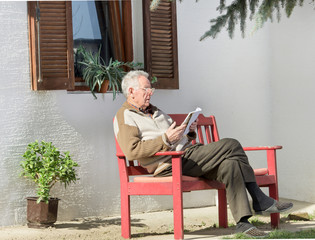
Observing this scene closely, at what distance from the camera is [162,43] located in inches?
252

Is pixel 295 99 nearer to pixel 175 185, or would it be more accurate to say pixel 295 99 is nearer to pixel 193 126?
pixel 193 126

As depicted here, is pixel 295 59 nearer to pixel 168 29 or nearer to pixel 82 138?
pixel 168 29

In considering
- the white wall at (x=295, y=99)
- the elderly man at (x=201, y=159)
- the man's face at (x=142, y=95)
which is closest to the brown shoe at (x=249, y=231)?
the elderly man at (x=201, y=159)

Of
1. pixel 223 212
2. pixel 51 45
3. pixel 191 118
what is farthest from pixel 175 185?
pixel 51 45

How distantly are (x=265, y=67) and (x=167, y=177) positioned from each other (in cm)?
274

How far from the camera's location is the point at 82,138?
5871 millimetres

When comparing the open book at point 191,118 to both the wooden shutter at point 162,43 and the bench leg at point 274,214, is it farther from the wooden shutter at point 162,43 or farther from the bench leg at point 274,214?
the wooden shutter at point 162,43

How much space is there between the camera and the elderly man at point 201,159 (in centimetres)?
459

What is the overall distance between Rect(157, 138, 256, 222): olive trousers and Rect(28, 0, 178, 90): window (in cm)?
152

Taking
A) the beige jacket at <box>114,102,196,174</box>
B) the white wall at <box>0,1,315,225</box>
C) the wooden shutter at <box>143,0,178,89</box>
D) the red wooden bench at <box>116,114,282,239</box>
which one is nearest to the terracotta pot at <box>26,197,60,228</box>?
the white wall at <box>0,1,315,225</box>

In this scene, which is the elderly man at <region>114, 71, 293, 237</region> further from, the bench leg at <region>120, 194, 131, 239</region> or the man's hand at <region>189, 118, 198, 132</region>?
the bench leg at <region>120, 194, 131, 239</region>

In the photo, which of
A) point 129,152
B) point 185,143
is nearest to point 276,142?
point 185,143

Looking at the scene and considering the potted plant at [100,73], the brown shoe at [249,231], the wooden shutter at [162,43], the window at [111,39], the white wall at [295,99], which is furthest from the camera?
the white wall at [295,99]

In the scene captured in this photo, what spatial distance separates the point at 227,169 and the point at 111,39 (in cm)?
234
